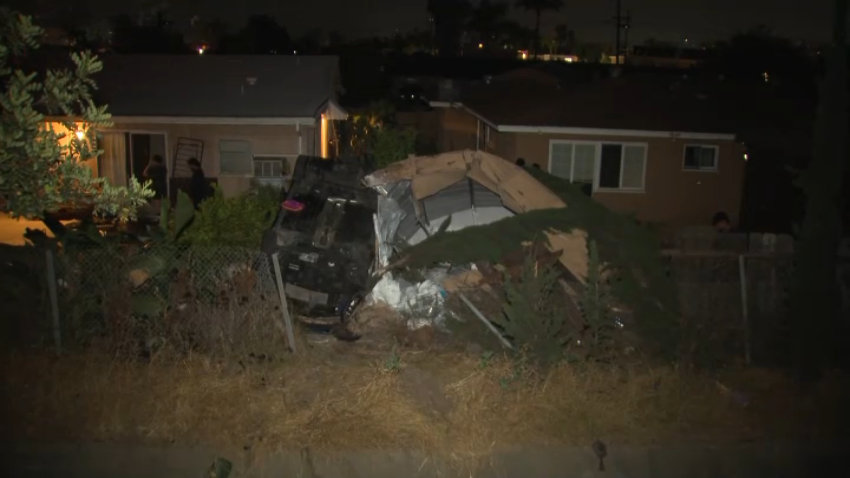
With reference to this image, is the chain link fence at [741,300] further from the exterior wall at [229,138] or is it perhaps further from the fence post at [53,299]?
the exterior wall at [229,138]

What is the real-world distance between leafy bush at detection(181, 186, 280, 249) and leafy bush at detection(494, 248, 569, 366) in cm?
438

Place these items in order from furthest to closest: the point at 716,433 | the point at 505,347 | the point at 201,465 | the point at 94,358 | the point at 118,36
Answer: the point at 118,36 → the point at 505,347 → the point at 94,358 → the point at 716,433 → the point at 201,465

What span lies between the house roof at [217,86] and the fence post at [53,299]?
33.0 ft

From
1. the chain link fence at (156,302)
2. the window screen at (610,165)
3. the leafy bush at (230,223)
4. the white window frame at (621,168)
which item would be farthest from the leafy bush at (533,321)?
the window screen at (610,165)

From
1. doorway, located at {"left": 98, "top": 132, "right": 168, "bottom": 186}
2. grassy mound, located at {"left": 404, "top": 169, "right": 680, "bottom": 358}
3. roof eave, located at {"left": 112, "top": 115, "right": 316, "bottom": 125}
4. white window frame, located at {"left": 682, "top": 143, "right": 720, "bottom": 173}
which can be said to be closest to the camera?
grassy mound, located at {"left": 404, "top": 169, "right": 680, "bottom": 358}

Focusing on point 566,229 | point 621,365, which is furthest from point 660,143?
point 621,365

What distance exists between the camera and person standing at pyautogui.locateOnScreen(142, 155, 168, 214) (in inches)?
618

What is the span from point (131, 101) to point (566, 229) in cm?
1249

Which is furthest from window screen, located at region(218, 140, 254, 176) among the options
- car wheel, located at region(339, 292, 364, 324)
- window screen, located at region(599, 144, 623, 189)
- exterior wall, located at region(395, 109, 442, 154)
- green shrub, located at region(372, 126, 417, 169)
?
exterior wall, located at region(395, 109, 442, 154)

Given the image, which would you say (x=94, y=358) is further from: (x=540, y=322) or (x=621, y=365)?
(x=621, y=365)

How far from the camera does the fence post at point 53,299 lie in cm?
689

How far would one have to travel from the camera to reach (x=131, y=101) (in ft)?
56.2

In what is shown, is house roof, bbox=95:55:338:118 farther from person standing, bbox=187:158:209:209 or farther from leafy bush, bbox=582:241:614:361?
leafy bush, bbox=582:241:614:361

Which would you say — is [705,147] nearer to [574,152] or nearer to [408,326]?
[574,152]
